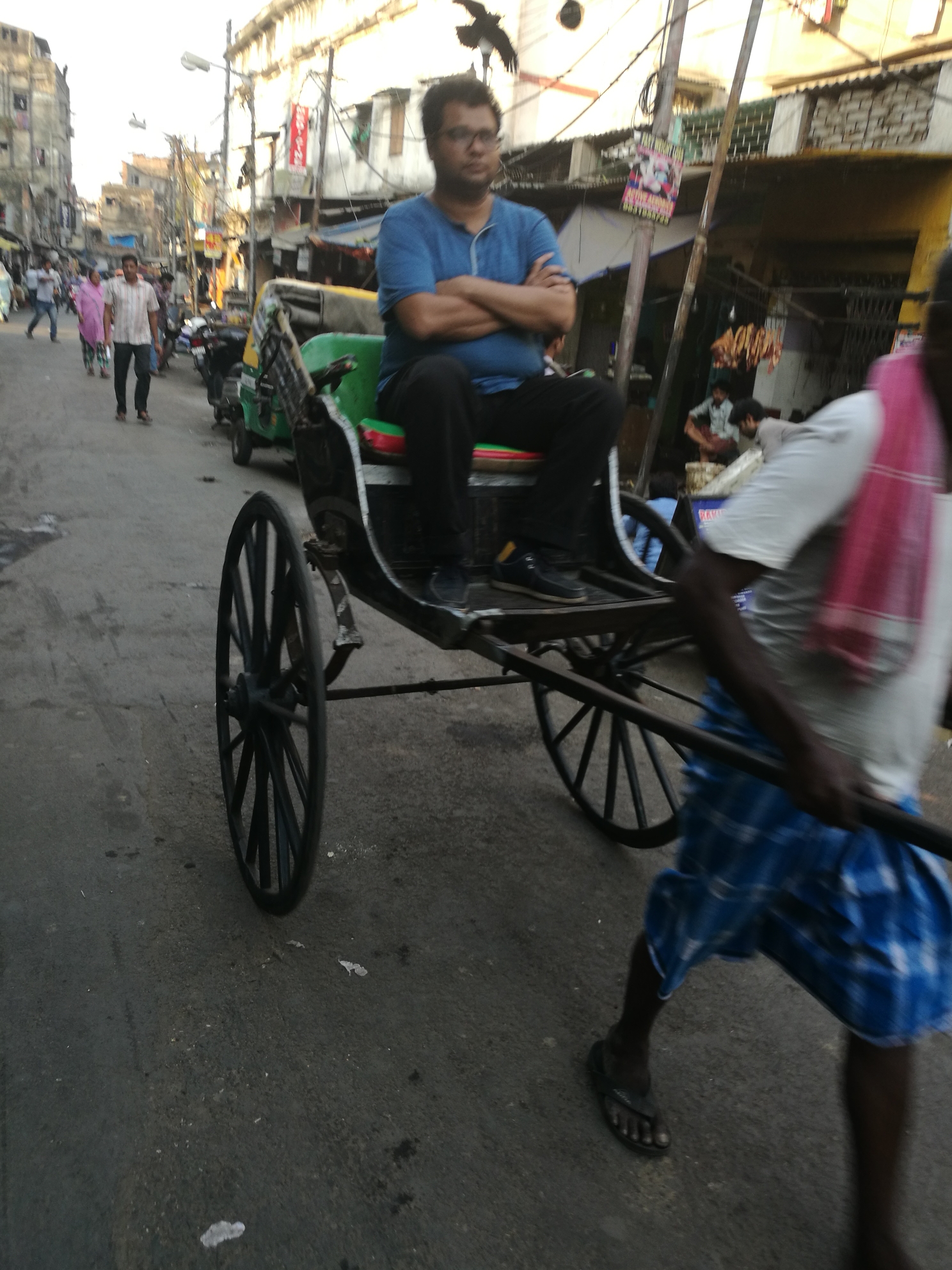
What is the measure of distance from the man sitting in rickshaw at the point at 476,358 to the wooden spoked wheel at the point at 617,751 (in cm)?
36

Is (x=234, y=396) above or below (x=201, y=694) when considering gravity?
above

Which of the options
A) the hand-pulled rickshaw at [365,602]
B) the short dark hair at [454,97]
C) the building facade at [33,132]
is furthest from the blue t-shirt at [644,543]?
the building facade at [33,132]

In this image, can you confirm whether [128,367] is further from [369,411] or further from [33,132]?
[33,132]

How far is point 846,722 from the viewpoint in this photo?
156 centimetres

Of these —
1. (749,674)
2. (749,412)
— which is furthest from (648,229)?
(749,674)

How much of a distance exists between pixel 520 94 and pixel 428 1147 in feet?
64.1

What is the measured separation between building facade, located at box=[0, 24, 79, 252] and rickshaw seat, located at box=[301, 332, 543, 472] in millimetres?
62114

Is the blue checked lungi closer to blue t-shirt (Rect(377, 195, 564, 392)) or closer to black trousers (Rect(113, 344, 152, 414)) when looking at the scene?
blue t-shirt (Rect(377, 195, 564, 392))

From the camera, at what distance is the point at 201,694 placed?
13.8 ft

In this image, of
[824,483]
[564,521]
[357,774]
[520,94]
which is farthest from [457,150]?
[520,94]

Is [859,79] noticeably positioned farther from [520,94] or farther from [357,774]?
[520,94]

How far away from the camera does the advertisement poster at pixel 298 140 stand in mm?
24922

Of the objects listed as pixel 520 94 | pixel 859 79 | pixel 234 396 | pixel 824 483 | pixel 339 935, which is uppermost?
pixel 520 94

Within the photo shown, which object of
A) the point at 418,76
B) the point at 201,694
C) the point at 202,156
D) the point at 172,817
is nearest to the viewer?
the point at 172,817
